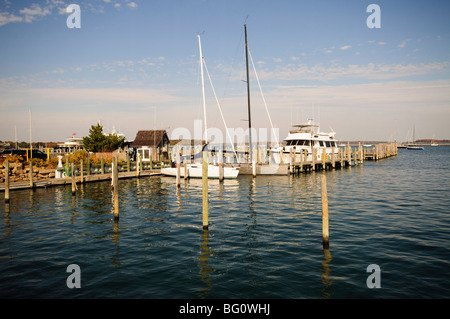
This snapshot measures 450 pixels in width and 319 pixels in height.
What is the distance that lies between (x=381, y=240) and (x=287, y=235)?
3608 mm

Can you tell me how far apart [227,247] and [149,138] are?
37.5 metres

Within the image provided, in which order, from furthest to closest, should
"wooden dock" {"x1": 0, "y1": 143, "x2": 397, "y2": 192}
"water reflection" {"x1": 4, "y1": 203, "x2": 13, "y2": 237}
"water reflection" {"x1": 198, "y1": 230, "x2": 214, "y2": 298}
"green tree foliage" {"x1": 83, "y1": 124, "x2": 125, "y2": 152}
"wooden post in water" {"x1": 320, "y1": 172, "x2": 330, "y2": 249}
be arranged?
"green tree foliage" {"x1": 83, "y1": 124, "x2": 125, "y2": 152}
"wooden dock" {"x1": 0, "y1": 143, "x2": 397, "y2": 192}
"water reflection" {"x1": 4, "y1": 203, "x2": 13, "y2": 237}
"wooden post in water" {"x1": 320, "y1": 172, "x2": 330, "y2": 249}
"water reflection" {"x1": 198, "y1": 230, "x2": 214, "y2": 298}

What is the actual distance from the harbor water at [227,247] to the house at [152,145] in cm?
2401

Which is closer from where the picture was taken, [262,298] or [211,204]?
[262,298]

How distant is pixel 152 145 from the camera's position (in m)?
45.6

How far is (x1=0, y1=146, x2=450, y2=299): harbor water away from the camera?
8375 mm

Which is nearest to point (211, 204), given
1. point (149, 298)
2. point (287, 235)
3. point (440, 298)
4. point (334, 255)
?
point (287, 235)

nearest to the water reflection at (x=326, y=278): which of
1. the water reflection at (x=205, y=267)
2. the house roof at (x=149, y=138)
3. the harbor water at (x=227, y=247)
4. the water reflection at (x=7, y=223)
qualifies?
the harbor water at (x=227, y=247)

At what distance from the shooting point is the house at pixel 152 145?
45.5m

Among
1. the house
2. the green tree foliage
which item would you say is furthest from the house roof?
the green tree foliage

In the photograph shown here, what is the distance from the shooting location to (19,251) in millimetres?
11258

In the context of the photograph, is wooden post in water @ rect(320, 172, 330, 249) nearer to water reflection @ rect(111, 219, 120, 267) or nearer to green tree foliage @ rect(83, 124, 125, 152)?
water reflection @ rect(111, 219, 120, 267)

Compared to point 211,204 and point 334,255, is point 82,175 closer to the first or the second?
point 211,204

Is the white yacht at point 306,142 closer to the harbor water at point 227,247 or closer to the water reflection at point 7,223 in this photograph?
the harbor water at point 227,247
